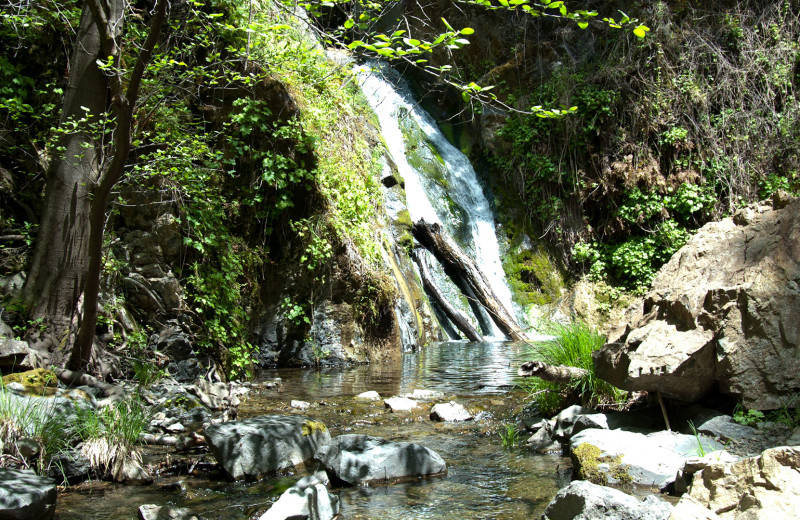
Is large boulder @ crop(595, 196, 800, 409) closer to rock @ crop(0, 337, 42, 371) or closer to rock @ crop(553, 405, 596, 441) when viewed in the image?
rock @ crop(553, 405, 596, 441)

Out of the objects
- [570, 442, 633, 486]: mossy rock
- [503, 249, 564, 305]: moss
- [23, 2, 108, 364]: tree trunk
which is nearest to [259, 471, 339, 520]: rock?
[570, 442, 633, 486]: mossy rock

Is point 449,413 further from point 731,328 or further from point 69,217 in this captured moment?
point 69,217

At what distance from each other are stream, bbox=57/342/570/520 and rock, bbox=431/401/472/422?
0.10m

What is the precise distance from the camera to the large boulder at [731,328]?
3.65m

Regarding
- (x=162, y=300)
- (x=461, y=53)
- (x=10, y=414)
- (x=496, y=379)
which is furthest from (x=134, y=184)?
(x=461, y=53)

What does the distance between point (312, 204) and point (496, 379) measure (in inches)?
144

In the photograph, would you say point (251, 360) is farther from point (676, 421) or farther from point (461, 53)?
point (461, 53)

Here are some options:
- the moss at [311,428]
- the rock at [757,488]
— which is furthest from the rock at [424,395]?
the rock at [757,488]

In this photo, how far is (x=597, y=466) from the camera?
3.42 meters

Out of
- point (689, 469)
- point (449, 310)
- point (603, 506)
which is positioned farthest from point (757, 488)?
point (449, 310)

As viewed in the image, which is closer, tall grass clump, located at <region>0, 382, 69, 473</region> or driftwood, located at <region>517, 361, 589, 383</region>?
tall grass clump, located at <region>0, 382, 69, 473</region>

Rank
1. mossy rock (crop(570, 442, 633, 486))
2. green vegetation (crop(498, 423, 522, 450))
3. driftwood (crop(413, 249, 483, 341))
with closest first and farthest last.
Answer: mossy rock (crop(570, 442, 633, 486)) → green vegetation (crop(498, 423, 522, 450)) → driftwood (crop(413, 249, 483, 341))

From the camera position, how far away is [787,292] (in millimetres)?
3707

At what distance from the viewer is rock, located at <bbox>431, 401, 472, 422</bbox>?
5145mm
